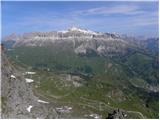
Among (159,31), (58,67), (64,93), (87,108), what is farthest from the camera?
(58,67)

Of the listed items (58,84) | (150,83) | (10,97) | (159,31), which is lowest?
(150,83)

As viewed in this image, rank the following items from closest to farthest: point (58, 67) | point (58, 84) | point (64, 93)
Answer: point (64, 93), point (58, 84), point (58, 67)

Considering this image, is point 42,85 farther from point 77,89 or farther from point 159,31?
point 159,31

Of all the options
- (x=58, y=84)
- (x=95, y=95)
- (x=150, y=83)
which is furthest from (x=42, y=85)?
(x=150, y=83)

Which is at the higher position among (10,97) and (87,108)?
(10,97)

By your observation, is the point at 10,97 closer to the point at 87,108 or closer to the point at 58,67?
the point at 87,108

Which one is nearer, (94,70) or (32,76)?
(32,76)

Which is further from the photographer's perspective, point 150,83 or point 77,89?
point 150,83

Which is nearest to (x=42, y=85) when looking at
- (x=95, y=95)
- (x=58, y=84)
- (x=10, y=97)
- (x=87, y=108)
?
(x=58, y=84)

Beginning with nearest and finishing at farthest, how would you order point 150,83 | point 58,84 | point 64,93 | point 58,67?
1. point 64,93
2. point 58,84
3. point 150,83
4. point 58,67
